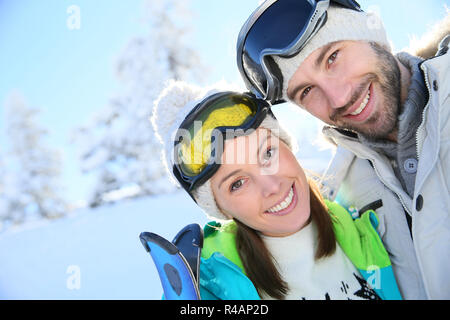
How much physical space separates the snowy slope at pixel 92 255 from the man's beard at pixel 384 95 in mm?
3958

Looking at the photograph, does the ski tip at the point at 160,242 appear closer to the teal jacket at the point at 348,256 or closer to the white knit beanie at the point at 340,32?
the teal jacket at the point at 348,256

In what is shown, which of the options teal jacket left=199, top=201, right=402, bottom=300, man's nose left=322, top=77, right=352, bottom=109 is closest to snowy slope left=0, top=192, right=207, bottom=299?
teal jacket left=199, top=201, right=402, bottom=300

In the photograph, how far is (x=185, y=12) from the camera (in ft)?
56.1

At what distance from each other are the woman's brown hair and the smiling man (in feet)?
1.36

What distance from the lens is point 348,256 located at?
2.29 metres

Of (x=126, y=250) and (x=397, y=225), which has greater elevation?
(x=397, y=225)

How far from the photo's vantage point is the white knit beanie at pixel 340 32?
8.65 ft

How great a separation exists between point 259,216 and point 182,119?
36.1 inches

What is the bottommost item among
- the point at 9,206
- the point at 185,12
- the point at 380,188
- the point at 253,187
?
the point at 9,206

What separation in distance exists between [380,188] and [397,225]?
320 millimetres

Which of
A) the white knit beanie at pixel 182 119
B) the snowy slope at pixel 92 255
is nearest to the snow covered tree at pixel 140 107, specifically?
the snowy slope at pixel 92 255

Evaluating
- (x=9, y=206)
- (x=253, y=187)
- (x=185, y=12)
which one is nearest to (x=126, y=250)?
(x=253, y=187)

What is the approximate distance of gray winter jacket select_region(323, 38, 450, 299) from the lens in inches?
78.6
